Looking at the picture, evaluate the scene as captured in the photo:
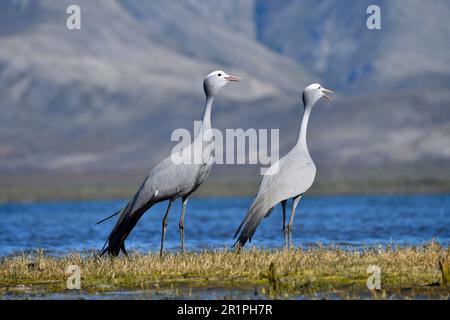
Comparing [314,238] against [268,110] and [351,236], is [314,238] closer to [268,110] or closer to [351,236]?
[351,236]

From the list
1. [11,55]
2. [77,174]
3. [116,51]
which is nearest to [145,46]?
[116,51]

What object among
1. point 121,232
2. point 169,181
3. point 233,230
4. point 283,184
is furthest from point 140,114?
point 121,232

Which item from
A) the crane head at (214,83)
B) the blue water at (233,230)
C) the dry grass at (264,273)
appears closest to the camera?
the dry grass at (264,273)

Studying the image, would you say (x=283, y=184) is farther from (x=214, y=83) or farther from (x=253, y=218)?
(x=214, y=83)

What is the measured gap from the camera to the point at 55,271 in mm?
13281

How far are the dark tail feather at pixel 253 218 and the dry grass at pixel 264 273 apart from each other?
8.0 inches

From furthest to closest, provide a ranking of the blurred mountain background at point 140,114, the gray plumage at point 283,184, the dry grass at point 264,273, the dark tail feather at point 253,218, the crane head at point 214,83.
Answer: the blurred mountain background at point 140,114 < the crane head at point 214,83 < the gray plumage at point 283,184 < the dark tail feather at point 253,218 < the dry grass at point 264,273

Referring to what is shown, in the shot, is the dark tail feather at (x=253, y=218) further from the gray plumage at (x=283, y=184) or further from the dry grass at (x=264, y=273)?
the dry grass at (x=264, y=273)

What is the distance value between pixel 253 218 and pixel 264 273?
7.50 ft

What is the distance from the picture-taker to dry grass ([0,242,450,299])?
11445mm

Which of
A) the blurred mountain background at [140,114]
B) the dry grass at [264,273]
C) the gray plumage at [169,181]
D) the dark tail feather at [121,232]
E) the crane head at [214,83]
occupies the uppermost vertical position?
the blurred mountain background at [140,114]

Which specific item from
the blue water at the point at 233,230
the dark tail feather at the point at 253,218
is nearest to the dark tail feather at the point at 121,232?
the dark tail feather at the point at 253,218

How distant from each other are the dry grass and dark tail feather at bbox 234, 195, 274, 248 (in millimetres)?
204

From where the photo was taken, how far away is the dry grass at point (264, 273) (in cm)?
1145
